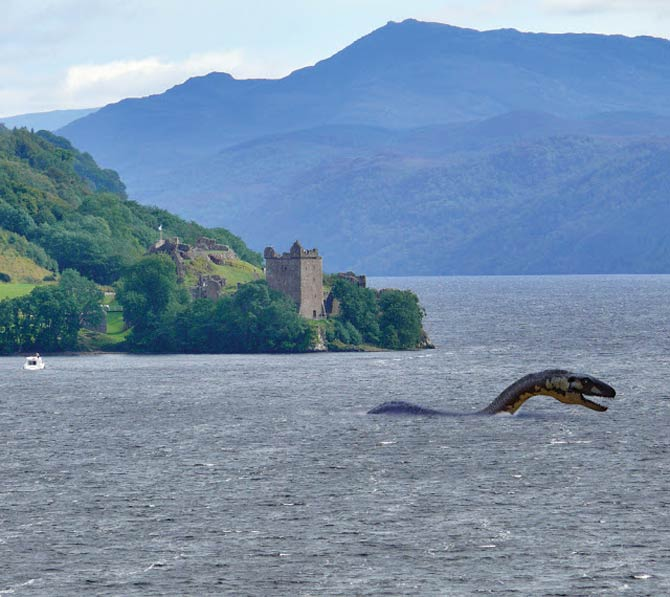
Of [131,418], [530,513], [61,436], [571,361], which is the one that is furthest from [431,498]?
[571,361]

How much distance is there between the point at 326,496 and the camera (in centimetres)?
8538

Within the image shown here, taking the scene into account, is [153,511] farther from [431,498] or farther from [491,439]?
[491,439]

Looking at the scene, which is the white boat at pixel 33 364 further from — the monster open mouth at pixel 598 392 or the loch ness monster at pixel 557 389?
the monster open mouth at pixel 598 392

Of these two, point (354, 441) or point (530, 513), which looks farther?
point (354, 441)

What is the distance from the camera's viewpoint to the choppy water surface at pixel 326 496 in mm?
66812

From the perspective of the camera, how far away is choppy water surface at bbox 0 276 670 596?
6681cm

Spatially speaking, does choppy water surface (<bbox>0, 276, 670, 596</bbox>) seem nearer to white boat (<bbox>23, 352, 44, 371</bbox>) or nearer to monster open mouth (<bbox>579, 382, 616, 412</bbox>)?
monster open mouth (<bbox>579, 382, 616, 412</bbox>)

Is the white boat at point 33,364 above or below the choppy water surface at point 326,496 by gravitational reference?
above

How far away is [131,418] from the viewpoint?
12706 centimetres

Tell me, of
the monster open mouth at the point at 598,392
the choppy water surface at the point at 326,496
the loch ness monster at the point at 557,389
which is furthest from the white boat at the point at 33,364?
the monster open mouth at the point at 598,392

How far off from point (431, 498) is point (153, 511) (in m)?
14.2

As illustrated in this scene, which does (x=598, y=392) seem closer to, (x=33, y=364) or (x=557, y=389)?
(x=557, y=389)

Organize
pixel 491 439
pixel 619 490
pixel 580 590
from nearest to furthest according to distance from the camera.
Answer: pixel 580 590, pixel 619 490, pixel 491 439

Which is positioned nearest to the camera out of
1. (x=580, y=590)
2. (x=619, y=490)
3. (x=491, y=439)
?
(x=580, y=590)
